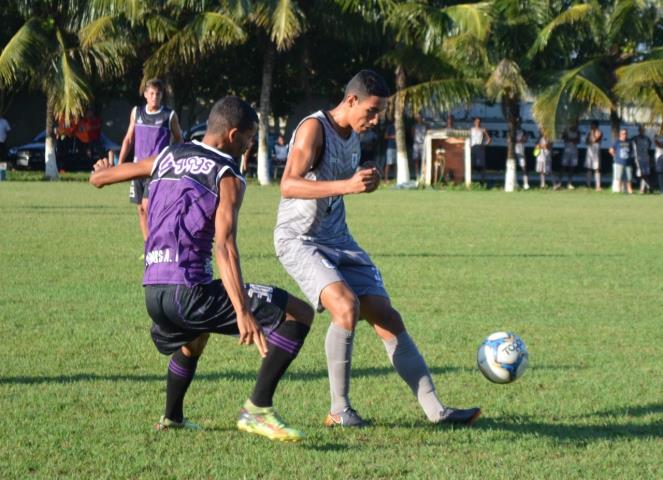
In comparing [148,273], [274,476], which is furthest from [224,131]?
[274,476]

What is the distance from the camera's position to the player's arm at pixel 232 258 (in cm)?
526

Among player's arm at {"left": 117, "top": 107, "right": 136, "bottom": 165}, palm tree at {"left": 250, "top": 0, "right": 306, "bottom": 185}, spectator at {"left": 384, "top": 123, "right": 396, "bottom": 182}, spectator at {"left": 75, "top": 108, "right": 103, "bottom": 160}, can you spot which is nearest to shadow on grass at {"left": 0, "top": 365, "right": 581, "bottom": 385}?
player's arm at {"left": 117, "top": 107, "right": 136, "bottom": 165}

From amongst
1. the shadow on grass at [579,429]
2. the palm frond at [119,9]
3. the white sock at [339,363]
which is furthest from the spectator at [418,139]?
the white sock at [339,363]

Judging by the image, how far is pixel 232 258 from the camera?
526cm

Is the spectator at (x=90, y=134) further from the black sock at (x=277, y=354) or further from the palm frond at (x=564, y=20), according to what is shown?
the black sock at (x=277, y=354)

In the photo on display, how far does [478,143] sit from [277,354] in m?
34.0

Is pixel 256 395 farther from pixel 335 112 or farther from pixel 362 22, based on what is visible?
pixel 362 22

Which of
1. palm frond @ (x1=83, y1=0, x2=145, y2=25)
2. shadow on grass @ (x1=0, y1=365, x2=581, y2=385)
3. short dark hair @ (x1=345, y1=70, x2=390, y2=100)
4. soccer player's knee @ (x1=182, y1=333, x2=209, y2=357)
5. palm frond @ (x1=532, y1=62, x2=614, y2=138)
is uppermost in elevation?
palm frond @ (x1=83, y1=0, x2=145, y2=25)

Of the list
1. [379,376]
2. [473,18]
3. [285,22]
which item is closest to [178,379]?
[379,376]

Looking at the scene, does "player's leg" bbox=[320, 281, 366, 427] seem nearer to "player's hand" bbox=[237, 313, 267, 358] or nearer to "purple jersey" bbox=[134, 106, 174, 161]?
"player's hand" bbox=[237, 313, 267, 358]

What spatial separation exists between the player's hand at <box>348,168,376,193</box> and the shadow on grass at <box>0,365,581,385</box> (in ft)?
7.05

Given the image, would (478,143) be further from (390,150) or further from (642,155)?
(642,155)

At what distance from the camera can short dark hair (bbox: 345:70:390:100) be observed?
5.99 m

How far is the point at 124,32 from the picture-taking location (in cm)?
3619
